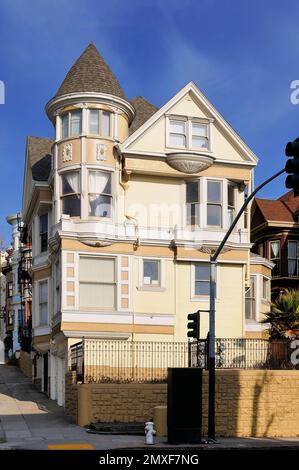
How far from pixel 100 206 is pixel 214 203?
16.2 ft

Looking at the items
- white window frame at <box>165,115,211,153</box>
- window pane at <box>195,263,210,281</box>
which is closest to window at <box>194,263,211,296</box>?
window pane at <box>195,263,210,281</box>

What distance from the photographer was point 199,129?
32.1 meters

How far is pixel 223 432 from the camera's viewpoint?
80.0ft

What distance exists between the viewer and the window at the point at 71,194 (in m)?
30.4

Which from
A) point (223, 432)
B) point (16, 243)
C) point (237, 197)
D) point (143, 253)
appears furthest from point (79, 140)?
point (16, 243)

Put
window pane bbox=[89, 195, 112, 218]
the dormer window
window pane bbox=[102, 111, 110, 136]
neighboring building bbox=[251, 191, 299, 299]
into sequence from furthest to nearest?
neighboring building bbox=[251, 191, 299, 299]
the dormer window
window pane bbox=[102, 111, 110, 136]
window pane bbox=[89, 195, 112, 218]

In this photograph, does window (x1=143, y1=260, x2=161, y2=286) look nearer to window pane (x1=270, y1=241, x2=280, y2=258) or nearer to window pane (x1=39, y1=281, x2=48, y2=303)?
window pane (x1=39, y1=281, x2=48, y2=303)

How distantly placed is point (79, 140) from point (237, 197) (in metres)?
7.34

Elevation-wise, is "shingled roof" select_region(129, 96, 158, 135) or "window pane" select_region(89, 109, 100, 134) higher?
"shingled roof" select_region(129, 96, 158, 135)

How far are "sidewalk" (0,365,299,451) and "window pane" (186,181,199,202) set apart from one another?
10119 mm

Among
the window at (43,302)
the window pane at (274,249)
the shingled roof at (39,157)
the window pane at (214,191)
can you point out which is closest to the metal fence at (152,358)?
the window at (43,302)

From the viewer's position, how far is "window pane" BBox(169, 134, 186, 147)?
31.7 m

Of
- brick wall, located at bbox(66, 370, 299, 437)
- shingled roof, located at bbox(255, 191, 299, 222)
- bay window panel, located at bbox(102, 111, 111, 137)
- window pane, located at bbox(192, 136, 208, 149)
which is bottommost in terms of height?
brick wall, located at bbox(66, 370, 299, 437)
